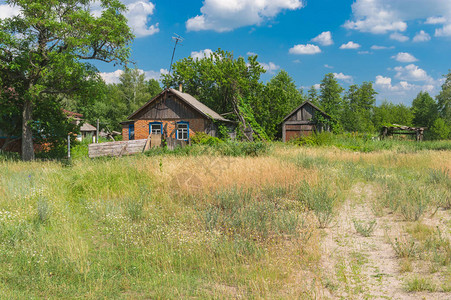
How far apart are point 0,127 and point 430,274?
880 inches

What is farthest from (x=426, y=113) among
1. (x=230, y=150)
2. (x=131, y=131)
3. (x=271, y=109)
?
(x=230, y=150)

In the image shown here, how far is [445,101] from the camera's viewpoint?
171ft

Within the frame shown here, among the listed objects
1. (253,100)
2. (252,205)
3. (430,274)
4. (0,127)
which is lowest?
(430,274)

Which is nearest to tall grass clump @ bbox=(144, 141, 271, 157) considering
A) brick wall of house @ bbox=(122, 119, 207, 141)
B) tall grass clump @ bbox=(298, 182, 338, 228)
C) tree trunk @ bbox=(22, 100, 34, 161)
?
tree trunk @ bbox=(22, 100, 34, 161)

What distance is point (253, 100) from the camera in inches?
1529

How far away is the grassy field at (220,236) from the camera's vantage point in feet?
12.8

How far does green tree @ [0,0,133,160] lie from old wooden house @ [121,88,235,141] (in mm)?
10704

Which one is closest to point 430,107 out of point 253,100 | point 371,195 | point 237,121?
point 253,100

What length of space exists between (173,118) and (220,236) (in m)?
24.8

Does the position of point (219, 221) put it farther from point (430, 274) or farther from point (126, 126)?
point (126, 126)

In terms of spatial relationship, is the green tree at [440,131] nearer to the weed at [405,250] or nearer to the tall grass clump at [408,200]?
the tall grass clump at [408,200]

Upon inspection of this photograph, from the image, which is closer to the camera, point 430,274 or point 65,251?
point 430,274

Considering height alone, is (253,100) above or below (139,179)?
above

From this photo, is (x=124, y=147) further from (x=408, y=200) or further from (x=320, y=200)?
(x=408, y=200)
